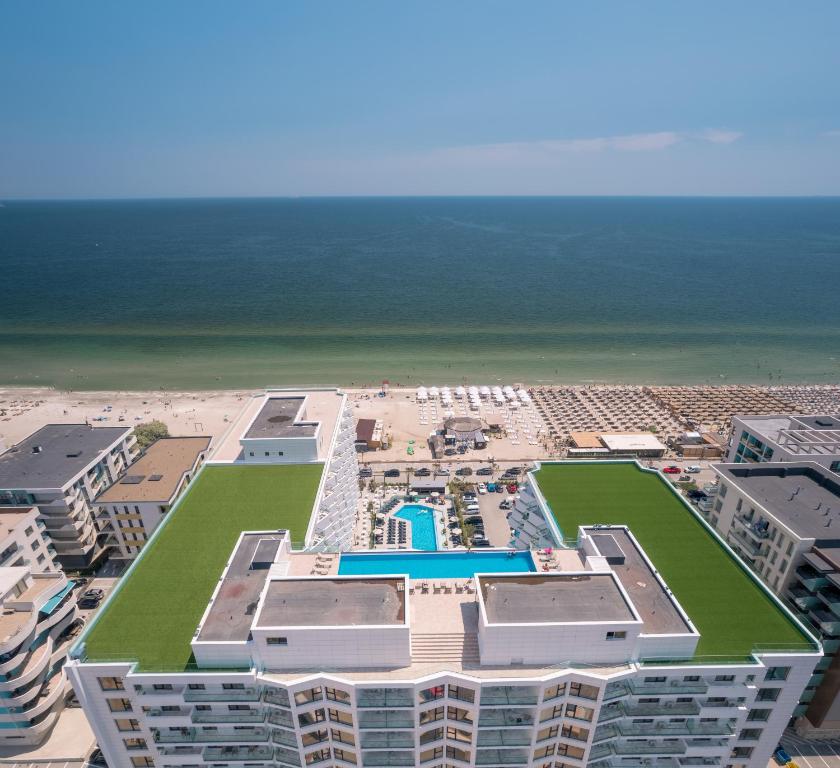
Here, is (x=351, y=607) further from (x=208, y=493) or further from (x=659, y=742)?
(x=208, y=493)

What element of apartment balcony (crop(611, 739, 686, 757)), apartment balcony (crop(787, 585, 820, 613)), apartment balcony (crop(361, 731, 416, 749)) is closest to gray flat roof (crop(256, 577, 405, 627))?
apartment balcony (crop(361, 731, 416, 749))

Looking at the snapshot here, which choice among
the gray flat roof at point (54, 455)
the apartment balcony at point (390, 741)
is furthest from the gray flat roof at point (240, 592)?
the gray flat roof at point (54, 455)

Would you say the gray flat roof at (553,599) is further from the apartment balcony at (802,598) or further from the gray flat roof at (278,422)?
the gray flat roof at (278,422)

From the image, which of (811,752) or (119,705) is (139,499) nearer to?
(119,705)

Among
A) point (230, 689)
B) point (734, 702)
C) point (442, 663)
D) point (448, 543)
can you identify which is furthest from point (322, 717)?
point (448, 543)

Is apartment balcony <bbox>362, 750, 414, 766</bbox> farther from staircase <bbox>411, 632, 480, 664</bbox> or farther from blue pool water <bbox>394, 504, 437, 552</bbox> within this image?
blue pool water <bbox>394, 504, 437, 552</bbox>
